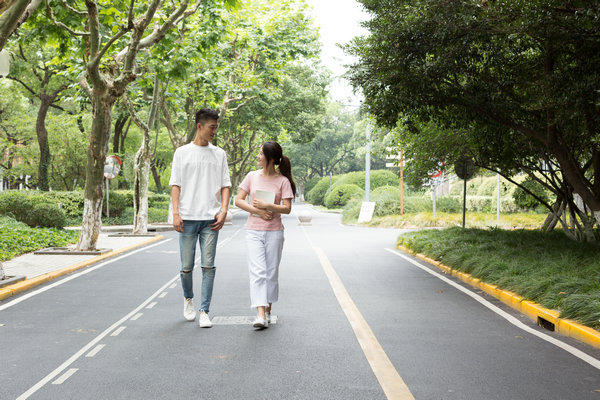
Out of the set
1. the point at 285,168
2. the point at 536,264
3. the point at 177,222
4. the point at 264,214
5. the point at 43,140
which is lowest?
the point at 536,264

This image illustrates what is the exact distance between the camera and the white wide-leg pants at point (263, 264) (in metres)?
6.14

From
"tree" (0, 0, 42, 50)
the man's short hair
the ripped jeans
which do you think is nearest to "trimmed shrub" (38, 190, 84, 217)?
"tree" (0, 0, 42, 50)

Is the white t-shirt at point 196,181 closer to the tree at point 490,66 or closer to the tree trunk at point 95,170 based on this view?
the tree at point 490,66

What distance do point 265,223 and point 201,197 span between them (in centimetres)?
73

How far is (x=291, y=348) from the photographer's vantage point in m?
5.49

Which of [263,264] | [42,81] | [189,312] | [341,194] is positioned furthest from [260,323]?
[341,194]

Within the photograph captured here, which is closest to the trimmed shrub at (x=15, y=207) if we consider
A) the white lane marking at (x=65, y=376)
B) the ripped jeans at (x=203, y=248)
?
the ripped jeans at (x=203, y=248)

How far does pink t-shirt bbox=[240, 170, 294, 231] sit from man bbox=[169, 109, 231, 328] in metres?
0.31

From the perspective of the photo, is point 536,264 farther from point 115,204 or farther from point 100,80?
point 115,204

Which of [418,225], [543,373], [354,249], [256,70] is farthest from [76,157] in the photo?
[543,373]

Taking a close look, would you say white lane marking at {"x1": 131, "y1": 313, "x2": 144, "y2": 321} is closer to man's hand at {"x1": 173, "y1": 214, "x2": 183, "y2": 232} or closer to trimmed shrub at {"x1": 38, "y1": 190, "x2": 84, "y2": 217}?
man's hand at {"x1": 173, "y1": 214, "x2": 183, "y2": 232}

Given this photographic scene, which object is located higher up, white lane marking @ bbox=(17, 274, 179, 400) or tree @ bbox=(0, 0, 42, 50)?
tree @ bbox=(0, 0, 42, 50)

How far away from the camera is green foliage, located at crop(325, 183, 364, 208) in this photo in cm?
5234

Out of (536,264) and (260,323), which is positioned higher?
(536,264)
